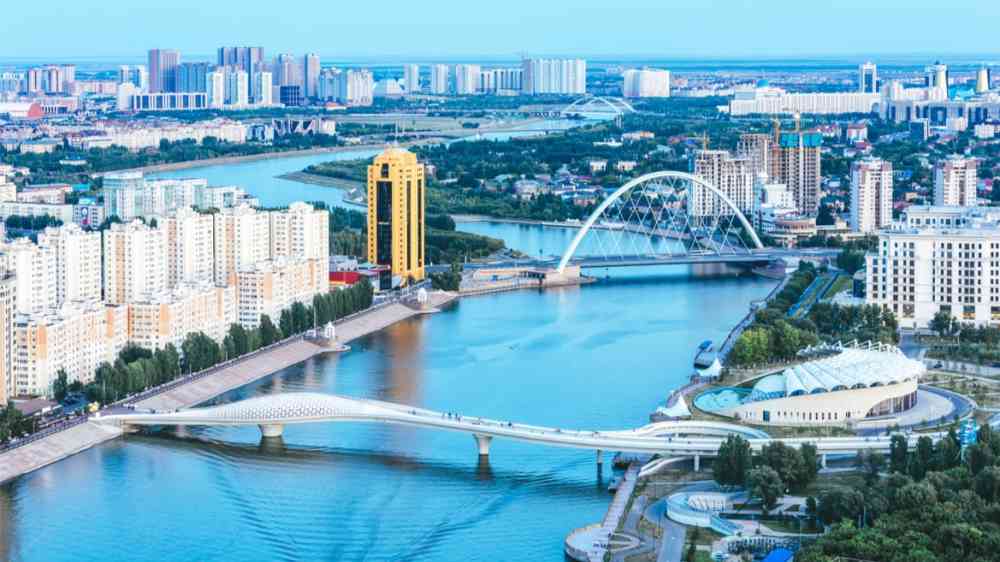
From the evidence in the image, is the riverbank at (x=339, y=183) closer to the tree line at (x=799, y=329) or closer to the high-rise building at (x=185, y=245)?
the high-rise building at (x=185, y=245)

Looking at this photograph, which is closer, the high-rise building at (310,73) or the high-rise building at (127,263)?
the high-rise building at (127,263)

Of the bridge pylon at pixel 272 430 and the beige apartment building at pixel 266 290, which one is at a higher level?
the beige apartment building at pixel 266 290

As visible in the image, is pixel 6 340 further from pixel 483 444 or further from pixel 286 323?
pixel 483 444

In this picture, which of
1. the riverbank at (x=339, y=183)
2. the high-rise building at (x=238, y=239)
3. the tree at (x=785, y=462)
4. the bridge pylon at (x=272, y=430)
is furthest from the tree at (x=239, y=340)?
the riverbank at (x=339, y=183)

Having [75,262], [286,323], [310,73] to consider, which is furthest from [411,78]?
[286,323]

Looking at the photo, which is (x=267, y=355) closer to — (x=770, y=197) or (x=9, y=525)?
(x=9, y=525)

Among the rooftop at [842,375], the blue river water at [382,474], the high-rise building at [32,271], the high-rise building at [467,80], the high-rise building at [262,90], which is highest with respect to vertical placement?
the high-rise building at [467,80]

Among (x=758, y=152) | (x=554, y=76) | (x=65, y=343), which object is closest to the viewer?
(x=65, y=343)
